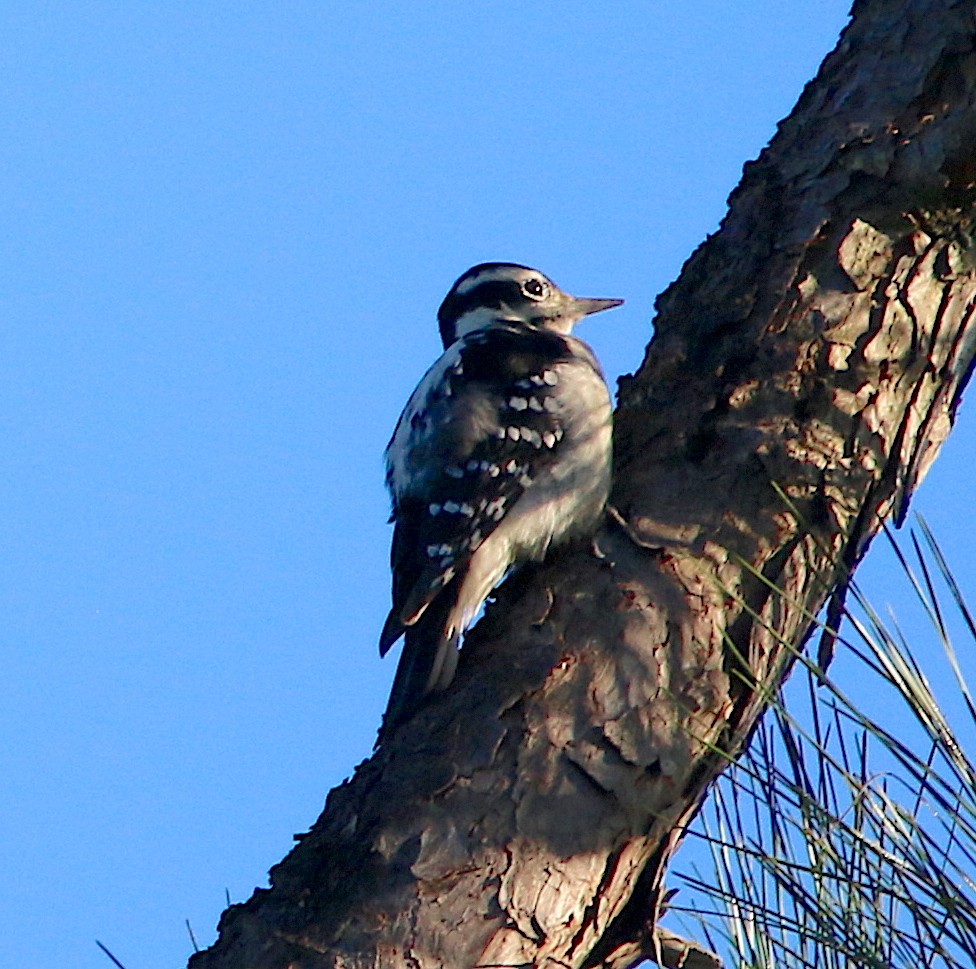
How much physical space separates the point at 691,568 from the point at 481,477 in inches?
27.0

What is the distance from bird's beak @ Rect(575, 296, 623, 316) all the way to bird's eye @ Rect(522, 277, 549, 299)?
82 mm

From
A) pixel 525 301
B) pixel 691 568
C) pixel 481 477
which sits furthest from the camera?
pixel 525 301

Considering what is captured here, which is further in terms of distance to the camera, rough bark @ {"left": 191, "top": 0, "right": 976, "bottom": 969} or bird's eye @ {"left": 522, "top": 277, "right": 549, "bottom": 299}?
bird's eye @ {"left": 522, "top": 277, "right": 549, "bottom": 299}

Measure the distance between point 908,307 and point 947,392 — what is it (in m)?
0.16

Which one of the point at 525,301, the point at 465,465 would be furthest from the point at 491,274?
the point at 465,465

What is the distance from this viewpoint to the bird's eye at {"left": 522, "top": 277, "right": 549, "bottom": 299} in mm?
4309

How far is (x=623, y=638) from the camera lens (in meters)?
2.86

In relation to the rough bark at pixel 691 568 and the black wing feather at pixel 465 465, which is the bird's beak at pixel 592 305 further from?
the rough bark at pixel 691 568

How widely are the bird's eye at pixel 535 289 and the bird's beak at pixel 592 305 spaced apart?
0.08 m

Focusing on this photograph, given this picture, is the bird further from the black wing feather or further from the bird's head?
the bird's head

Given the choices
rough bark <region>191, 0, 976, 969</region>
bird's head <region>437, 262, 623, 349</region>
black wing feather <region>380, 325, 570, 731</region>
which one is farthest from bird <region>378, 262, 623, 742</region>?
bird's head <region>437, 262, 623, 349</region>

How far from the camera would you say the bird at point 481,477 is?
10.6 ft

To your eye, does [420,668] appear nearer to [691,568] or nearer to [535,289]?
[691,568]

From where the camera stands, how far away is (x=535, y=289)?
432 cm
